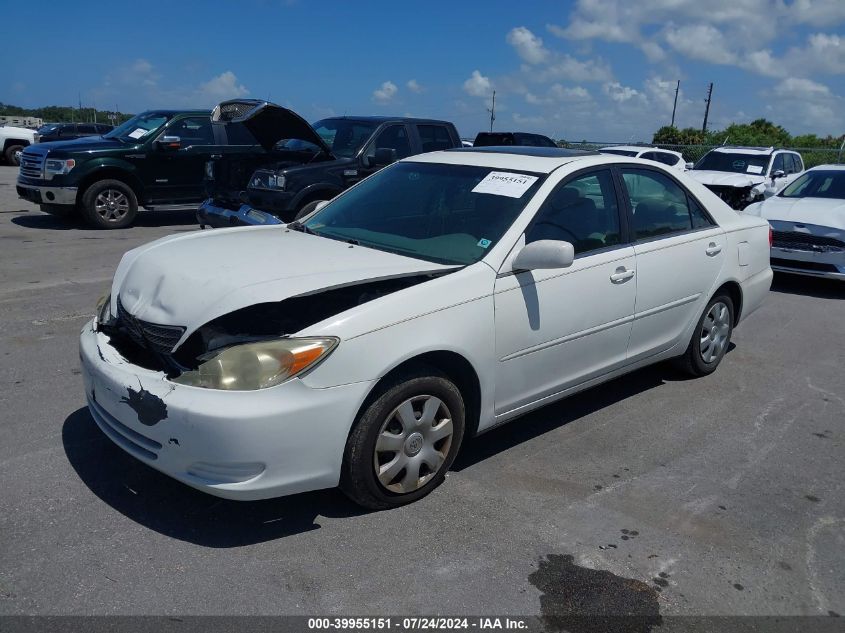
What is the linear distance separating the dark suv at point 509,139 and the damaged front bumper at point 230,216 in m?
9.23

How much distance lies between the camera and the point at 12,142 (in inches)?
1013

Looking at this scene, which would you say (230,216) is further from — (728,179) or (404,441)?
(728,179)

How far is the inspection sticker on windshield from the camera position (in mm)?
4230

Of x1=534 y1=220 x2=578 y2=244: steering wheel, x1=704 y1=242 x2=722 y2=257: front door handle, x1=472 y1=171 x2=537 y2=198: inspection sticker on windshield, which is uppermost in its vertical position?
x1=472 y1=171 x2=537 y2=198: inspection sticker on windshield

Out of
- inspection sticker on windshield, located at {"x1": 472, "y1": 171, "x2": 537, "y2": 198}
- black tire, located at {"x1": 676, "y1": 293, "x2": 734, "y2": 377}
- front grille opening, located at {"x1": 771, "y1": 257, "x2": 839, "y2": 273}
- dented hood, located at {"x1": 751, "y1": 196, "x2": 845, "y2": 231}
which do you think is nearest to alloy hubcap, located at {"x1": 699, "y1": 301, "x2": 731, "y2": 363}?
black tire, located at {"x1": 676, "y1": 293, "x2": 734, "y2": 377}

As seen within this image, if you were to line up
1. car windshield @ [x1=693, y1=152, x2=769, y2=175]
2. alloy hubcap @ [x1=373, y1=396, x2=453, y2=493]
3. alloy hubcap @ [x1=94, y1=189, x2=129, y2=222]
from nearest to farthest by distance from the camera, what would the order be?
alloy hubcap @ [x1=373, y1=396, x2=453, y2=493] → alloy hubcap @ [x1=94, y1=189, x2=129, y2=222] → car windshield @ [x1=693, y1=152, x2=769, y2=175]

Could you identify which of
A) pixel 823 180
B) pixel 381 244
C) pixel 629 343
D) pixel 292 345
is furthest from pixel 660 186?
pixel 823 180

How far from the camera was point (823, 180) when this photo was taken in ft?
33.7

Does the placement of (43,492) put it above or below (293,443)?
below

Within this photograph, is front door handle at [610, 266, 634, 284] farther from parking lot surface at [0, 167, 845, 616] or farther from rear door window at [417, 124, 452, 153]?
rear door window at [417, 124, 452, 153]

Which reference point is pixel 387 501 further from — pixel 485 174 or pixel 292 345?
pixel 485 174

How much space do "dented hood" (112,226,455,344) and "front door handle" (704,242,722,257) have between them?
2.38 meters

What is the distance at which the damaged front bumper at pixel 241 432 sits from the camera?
2986mm

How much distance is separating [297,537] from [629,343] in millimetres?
2416
